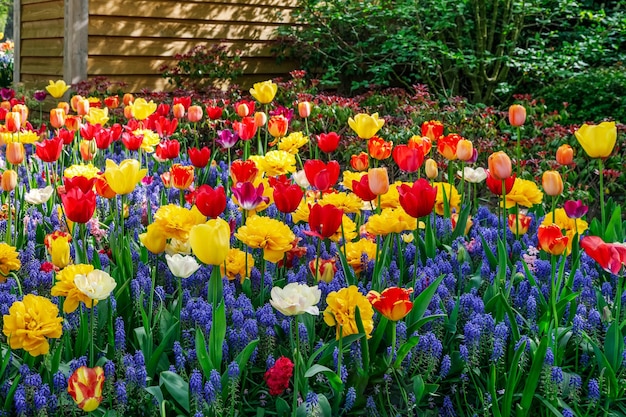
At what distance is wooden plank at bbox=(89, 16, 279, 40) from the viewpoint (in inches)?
282

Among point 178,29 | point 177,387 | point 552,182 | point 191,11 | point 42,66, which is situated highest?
point 191,11

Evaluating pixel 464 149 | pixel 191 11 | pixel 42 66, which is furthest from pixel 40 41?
pixel 464 149

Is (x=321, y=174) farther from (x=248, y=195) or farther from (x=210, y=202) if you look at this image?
(x=210, y=202)

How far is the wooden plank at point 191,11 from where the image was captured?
283 inches

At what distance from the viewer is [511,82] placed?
27.0 feet

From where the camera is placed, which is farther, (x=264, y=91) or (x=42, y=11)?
(x=42, y=11)

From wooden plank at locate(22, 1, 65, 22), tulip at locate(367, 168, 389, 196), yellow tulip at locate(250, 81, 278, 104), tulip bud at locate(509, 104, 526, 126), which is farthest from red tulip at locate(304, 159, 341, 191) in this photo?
wooden plank at locate(22, 1, 65, 22)

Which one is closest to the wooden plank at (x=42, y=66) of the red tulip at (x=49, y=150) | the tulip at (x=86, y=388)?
the red tulip at (x=49, y=150)

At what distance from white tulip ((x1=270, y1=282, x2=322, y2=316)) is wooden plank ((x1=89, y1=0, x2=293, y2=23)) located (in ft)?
20.9

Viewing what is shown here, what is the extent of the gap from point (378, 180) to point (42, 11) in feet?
22.8

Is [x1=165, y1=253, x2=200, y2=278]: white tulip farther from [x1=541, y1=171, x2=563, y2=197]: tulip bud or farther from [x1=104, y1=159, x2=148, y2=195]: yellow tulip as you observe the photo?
[x1=541, y1=171, x2=563, y2=197]: tulip bud

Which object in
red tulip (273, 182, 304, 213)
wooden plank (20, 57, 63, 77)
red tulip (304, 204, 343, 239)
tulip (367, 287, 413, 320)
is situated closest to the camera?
tulip (367, 287, 413, 320)

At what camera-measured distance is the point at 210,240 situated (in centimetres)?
143

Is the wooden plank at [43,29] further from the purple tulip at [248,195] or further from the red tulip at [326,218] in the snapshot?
the red tulip at [326,218]
